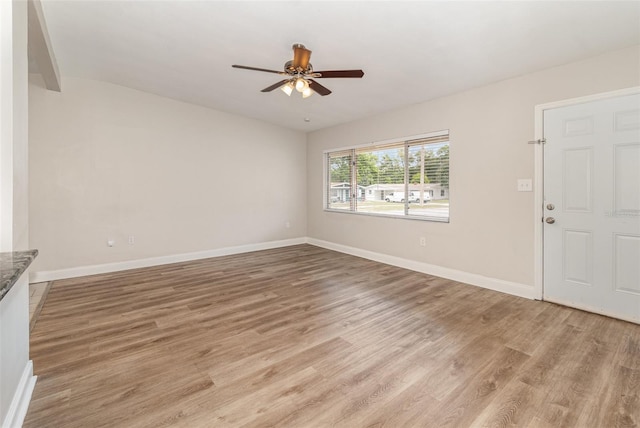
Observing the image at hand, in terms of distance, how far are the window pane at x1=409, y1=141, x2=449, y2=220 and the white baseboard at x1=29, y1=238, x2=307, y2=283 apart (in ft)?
10.2

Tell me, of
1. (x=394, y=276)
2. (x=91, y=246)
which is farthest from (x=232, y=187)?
(x=394, y=276)

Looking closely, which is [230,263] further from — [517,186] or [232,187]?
[517,186]

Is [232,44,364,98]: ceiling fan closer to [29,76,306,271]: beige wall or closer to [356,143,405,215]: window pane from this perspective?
[356,143,405,215]: window pane

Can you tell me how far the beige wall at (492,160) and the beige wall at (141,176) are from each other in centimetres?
285

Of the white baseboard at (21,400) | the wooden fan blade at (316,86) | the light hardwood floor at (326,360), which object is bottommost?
the light hardwood floor at (326,360)

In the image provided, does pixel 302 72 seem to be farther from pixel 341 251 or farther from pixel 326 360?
pixel 341 251

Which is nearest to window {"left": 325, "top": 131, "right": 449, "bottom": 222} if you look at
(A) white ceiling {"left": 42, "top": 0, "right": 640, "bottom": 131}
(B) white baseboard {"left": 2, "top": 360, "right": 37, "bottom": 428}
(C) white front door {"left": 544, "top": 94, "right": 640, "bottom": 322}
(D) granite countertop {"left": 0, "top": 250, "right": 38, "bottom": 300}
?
(A) white ceiling {"left": 42, "top": 0, "right": 640, "bottom": 131}

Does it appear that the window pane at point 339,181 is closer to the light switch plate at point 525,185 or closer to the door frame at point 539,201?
the light switch plate at point 525,185

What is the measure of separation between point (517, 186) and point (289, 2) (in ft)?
10.2

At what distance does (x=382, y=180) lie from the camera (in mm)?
5211

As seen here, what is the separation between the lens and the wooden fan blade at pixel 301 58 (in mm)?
2580

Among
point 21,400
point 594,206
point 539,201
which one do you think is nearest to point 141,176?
point 21,400

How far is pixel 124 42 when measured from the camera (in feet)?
10.8

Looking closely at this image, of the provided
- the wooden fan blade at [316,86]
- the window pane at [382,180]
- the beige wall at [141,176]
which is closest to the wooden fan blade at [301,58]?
the wooden fan blade at [316,86]
